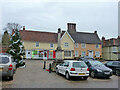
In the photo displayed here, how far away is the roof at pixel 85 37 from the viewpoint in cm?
4011

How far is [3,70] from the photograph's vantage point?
8492 millimetres

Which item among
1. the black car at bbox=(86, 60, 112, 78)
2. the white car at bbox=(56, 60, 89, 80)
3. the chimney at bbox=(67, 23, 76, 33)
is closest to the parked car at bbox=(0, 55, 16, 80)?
the white car at bbox=(56, 60, 89, 80)

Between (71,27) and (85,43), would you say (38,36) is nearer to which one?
(71,27)

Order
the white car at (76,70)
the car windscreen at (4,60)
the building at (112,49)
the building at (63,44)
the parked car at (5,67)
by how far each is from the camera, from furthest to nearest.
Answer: the building at (112,49) < the building at (63,44) < the white car at (76,70) < the car windscreen at (4,60) < the parked car at (5,67)

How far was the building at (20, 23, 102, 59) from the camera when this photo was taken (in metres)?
35.4

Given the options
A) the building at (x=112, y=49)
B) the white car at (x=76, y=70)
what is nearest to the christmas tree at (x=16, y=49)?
the white car at (x=76, y=70)

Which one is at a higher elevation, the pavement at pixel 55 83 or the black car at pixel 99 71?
the black car at pixel 99 71

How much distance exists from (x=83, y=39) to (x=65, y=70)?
100ft

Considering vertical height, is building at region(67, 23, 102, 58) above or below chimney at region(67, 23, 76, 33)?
below

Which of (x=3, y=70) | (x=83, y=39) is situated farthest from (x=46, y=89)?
(x=83, y=39)

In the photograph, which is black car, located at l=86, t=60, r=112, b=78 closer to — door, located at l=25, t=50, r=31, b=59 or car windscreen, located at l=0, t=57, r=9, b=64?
car windscreen, located at l=0, t=57, r=9, b=64

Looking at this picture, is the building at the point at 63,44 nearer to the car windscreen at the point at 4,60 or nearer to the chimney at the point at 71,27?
the chimney at the point at 71,27

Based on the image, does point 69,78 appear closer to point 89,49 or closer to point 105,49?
point 89,49

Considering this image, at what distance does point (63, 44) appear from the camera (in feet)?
124
